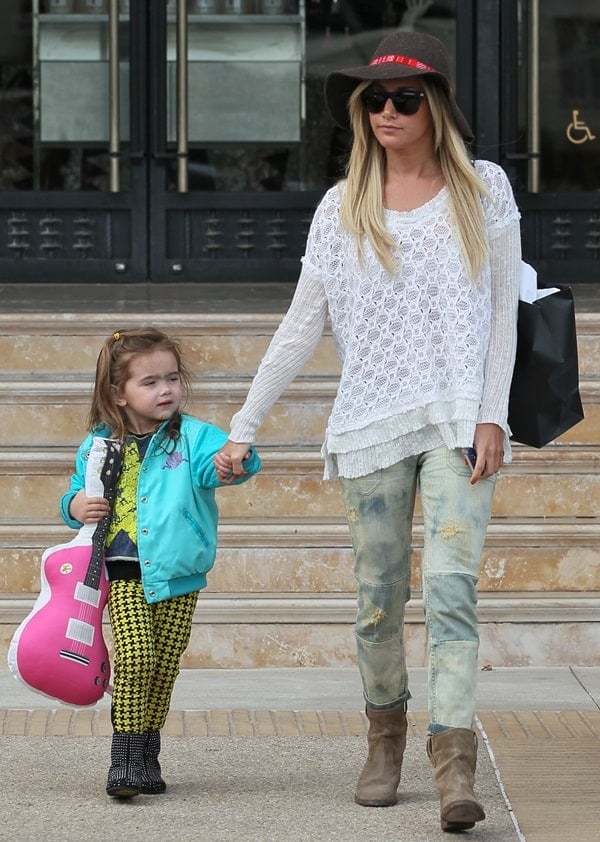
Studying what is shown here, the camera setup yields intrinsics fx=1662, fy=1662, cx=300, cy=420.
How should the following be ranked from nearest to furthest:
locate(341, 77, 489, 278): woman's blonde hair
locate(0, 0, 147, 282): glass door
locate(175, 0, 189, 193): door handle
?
locate(341, 77, 489, 278): woman's blonde hair → locate(175, 0, 189, 193): door handle → locate(0, 0, 147, 282): glass door

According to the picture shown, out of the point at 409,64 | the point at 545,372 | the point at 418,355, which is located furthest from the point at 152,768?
the point at 409,64

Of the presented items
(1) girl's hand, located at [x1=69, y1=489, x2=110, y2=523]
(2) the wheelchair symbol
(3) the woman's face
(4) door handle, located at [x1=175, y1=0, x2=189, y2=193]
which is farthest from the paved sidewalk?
(2) the wheelchair symbol

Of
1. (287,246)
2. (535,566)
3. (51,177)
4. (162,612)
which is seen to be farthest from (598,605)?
(51,177)

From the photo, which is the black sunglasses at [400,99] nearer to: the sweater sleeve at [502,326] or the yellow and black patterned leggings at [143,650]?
the sweater sleeve at [502,326]

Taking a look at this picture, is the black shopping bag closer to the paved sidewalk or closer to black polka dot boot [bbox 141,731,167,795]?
the paved sidewalk

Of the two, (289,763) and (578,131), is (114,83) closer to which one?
(578,131)

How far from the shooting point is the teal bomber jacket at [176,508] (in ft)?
14.0

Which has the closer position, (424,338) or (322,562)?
(424,338)

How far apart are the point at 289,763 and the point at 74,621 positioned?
0.80 metres

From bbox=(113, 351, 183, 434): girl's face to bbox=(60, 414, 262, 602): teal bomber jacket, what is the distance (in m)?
0.06

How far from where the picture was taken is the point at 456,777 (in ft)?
12.8

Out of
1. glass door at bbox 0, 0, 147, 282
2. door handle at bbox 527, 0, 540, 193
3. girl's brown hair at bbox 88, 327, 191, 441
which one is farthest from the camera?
glass door at bbox 0, 0, 147, 282

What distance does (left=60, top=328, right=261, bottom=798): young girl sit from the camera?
4.28m

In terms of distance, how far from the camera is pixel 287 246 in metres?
9.07
